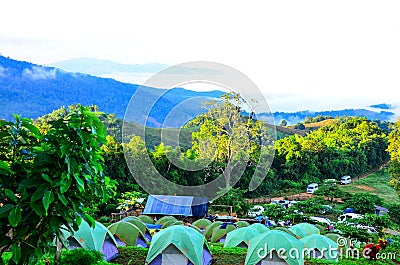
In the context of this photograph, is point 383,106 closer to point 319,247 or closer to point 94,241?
point 319,247

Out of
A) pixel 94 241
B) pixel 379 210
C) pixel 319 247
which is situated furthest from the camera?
pixel 379 210

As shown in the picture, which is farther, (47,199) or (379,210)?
(379,210)

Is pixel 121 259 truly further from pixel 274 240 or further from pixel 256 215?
pixel 256 215

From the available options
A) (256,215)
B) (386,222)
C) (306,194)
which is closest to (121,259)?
(386,222)

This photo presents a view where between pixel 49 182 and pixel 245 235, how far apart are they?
711 centimetres

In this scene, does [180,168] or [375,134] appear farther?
[375,134]

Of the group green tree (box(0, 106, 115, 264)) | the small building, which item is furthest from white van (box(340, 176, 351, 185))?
green tree (box(0, 106, 115, 264))

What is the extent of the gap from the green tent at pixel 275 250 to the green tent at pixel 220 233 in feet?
10.7

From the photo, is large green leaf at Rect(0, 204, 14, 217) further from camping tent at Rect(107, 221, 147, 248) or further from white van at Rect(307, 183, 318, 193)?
white van at Rect(307, 183, 318, 193)

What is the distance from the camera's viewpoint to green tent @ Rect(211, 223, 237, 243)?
10.3 metres

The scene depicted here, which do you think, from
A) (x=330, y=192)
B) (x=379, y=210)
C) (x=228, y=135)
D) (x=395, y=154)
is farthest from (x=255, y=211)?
(x=395, y=154)

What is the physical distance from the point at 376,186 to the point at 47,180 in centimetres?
2501

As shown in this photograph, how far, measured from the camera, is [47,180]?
88.3 inches

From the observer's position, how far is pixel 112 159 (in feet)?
60.0
